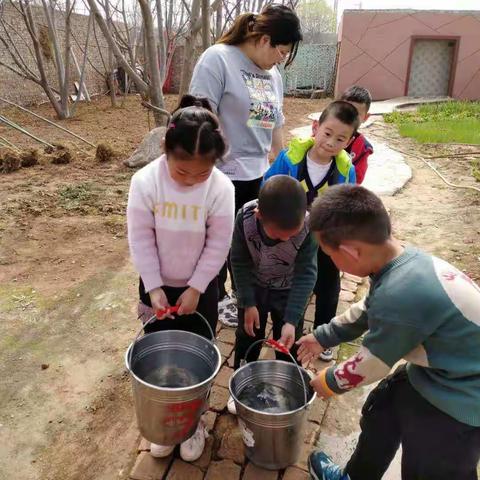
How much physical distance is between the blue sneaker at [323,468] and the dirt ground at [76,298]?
2.49ft

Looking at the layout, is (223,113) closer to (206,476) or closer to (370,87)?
(206,476)

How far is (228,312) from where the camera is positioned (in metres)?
2.91

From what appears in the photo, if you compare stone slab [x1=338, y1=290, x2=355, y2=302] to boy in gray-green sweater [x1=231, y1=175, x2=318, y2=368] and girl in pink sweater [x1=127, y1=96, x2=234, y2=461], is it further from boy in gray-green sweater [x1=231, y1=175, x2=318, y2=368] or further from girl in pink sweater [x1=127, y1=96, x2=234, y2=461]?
girl in pink sweater [x1=127, y1=96, x2=234, y2=461]

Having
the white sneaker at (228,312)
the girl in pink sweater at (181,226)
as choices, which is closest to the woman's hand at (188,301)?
the girl in pink sweater at (181,226)

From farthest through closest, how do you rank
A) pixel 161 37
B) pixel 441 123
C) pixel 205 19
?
pixel 441 123, pixel 161 37, pixel 205 19

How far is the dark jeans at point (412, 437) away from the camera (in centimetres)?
134

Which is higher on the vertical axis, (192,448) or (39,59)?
→ (39,59)

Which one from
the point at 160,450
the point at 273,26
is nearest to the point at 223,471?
the point at 160,450

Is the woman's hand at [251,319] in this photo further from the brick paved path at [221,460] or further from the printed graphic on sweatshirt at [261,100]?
the printed graphic on sweatshirt at [261,100]

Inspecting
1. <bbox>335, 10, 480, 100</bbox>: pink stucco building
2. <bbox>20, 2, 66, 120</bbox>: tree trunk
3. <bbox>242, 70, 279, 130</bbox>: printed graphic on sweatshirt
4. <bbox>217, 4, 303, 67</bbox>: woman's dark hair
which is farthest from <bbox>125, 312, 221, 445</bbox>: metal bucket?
<bbox>335, 10, 480, 100</bbox>: pink stucco building

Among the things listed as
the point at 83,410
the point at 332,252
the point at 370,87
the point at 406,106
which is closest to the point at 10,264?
the point at 83,410

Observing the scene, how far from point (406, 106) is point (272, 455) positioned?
1517cm

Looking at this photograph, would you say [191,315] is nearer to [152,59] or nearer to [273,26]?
[273,26]

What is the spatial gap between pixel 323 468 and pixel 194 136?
135 centimetres
